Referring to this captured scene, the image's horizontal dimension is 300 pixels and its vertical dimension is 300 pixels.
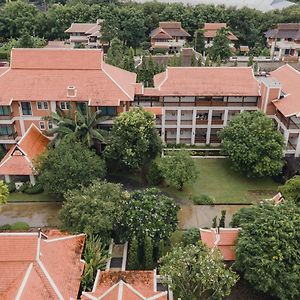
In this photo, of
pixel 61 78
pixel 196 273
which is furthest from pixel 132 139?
pixel 196 273

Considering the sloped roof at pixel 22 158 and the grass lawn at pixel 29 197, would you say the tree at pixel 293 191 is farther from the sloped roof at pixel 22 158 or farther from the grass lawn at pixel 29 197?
the sloped roof at pixel 22 158

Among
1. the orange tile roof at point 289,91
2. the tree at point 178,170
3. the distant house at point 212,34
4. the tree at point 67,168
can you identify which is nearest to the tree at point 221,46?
the distant house at point 212,34

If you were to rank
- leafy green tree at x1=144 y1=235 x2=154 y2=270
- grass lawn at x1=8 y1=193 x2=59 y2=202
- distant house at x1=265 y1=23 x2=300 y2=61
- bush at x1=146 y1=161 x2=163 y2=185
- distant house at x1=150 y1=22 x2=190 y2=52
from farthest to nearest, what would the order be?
distant house at x1=150 y1=22 x2=190 y2=52
distant house at x1=265 y1=23 x2=300 y2=61
bush at x1=146 y1=161 x2=163 y2=185
grass lawn at x1=8 y1=193 x2=59 y2=202
leafy green tree at x1=144 y1=235 x2=154 y2=270

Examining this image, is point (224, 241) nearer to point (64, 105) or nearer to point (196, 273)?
point (196, 273)

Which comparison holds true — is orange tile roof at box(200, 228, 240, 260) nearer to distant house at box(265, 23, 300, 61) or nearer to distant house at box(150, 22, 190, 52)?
distant house at box(265, 23, 300, 61)

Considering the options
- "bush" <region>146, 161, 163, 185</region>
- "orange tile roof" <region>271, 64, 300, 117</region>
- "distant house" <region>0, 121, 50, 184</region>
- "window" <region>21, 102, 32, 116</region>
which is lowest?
"bush" <region>146, 161, 163, 185</region>


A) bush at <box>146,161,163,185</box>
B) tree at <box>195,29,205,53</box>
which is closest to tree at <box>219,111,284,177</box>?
bush at <box>146,161,163,185</box>

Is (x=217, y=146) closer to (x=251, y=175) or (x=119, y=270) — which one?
(x=251, y=175)
